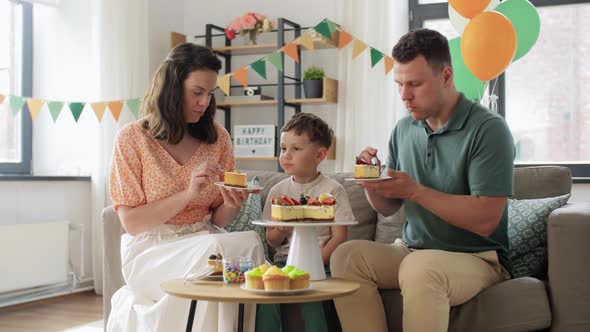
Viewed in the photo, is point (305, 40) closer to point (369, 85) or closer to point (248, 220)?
point (369, 85)

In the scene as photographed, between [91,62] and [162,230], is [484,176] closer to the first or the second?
[162,230]

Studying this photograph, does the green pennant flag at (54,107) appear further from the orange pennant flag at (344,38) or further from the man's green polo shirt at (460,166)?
the man's green polo shirt at (460,166)

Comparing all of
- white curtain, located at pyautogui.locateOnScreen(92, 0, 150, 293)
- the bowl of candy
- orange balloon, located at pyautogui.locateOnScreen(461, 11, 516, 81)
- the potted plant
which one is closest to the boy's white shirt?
the bowl of candy

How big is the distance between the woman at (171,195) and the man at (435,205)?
389mm

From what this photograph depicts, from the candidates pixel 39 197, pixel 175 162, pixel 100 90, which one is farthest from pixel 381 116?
pixel 175 162

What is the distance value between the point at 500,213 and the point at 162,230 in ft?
3.61

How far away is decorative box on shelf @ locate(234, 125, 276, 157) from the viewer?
526cm

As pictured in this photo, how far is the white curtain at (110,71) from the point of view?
5.04 metres

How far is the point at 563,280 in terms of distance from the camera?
2.40m

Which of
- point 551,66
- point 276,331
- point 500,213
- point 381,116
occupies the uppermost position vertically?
point 551,66

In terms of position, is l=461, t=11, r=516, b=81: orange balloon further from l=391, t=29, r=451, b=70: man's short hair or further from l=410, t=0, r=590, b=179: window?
l=391, t=29, r=451, b=70: man's short hair

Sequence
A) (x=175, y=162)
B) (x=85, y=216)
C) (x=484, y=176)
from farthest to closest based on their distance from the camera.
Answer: (x=85, y=216)
(x=175, y=162)
(x=484, y=176)

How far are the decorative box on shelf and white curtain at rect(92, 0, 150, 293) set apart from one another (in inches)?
30.3

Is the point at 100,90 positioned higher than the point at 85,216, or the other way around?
the point at 100,90
